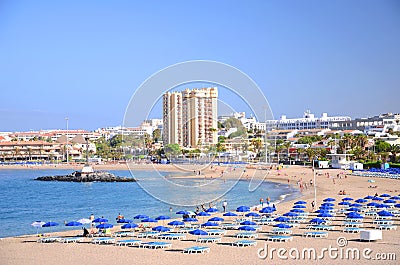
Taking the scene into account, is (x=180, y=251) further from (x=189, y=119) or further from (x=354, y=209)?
(x=189, y=119)

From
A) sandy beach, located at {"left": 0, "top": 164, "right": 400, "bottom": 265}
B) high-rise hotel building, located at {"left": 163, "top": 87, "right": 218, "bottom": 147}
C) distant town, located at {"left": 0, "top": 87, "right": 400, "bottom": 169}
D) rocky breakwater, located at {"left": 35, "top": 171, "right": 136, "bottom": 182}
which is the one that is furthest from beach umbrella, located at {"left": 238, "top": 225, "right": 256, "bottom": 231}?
rocky breakwater, located at {"left": 35, "top": 171, "right": 136, "bottom": 182}

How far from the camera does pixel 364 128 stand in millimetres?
119500

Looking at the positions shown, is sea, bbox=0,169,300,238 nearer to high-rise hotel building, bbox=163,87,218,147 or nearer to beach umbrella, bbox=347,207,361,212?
high-rise hotel building, bbox=163,87,218,147

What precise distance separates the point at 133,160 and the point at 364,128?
168ft

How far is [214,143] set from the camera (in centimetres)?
7069

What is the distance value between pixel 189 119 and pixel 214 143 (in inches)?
826

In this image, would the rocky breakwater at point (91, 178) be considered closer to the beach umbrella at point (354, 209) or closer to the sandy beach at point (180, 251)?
the beach umbrella at point (354, 209)

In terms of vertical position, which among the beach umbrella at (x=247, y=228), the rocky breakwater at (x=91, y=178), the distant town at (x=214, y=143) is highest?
the distant town at (x=214, y=143)

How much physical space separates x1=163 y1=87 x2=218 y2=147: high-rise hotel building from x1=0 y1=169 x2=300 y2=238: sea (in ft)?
19.3

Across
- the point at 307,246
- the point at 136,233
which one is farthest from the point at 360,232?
the point at 136,233

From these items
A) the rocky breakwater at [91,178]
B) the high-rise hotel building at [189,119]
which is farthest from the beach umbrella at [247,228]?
the rocky breakwater at [91,178]

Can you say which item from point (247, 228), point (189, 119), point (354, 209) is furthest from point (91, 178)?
point (247, 228)

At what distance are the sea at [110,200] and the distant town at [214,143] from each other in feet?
17.8

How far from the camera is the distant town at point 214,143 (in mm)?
56594
